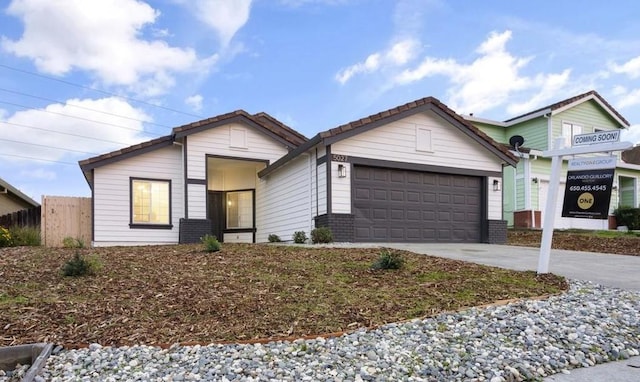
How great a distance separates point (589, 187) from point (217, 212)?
13.6 metres

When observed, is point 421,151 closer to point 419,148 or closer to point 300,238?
point 419,148

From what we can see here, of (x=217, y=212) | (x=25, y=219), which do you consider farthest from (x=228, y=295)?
(x=25, y=219)

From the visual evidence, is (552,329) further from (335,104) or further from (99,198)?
(335,104)

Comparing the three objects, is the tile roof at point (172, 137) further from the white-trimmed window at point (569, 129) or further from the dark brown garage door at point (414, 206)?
the white-trimmed window at point (569, 129)

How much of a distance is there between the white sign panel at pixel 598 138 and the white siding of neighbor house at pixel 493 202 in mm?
7044

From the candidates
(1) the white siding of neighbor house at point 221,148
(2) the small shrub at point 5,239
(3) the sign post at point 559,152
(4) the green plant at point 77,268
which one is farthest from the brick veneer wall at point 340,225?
(2) the small shrub at point 5,239

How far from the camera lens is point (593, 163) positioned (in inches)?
250

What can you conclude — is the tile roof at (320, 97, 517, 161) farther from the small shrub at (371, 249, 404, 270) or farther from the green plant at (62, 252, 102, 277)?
the green plant at (62, 252, 102, 277)

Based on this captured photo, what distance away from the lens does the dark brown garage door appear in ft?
38.7

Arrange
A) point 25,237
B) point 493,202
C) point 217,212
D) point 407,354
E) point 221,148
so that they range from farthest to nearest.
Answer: point 217,212, point 221,148, point 493,202, point 25,237, point 407,354

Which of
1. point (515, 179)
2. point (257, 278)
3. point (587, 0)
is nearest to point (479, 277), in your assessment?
point (257, 278)

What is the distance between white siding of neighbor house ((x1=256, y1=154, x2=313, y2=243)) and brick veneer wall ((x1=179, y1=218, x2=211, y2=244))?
7.59 ft

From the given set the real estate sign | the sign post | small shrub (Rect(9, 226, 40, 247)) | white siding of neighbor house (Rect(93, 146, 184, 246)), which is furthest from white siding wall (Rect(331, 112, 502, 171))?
small shrub (Rect(9, 226, 40, 247))

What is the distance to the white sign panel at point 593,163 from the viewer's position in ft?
20.3
